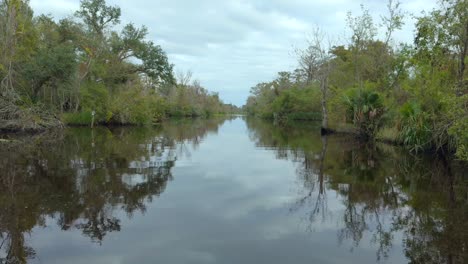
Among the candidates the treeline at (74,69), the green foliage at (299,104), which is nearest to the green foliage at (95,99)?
the treeline at (74,69)

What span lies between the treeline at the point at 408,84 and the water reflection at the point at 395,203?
162 centimetres

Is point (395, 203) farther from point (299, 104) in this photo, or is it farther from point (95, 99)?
point (299, 104)

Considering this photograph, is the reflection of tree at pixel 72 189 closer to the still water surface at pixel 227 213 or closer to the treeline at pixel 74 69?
the still water surface at pixel 227 213

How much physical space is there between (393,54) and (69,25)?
100 ft

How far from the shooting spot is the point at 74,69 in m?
31.8

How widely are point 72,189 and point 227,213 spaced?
3976mm

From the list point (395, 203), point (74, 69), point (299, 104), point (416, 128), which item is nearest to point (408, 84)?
point (416, 128)

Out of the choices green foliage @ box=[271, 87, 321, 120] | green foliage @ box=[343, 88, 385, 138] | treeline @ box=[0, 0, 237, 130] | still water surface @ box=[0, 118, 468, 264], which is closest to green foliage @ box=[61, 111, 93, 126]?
treeline @ box=[0, 0, 237, 130]

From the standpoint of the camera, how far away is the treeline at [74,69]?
25.6m

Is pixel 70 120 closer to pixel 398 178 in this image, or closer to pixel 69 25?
pixel 69 25

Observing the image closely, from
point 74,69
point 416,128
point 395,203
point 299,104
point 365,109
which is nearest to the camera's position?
point 395,203

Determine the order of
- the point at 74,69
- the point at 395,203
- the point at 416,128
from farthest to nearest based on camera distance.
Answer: the point at 74,69
the point at 416,128
the point at 395,203

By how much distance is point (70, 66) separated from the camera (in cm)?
3105

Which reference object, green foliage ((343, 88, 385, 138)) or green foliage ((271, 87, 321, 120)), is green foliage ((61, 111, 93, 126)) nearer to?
green foliage ((343, 88, 385, 138))
